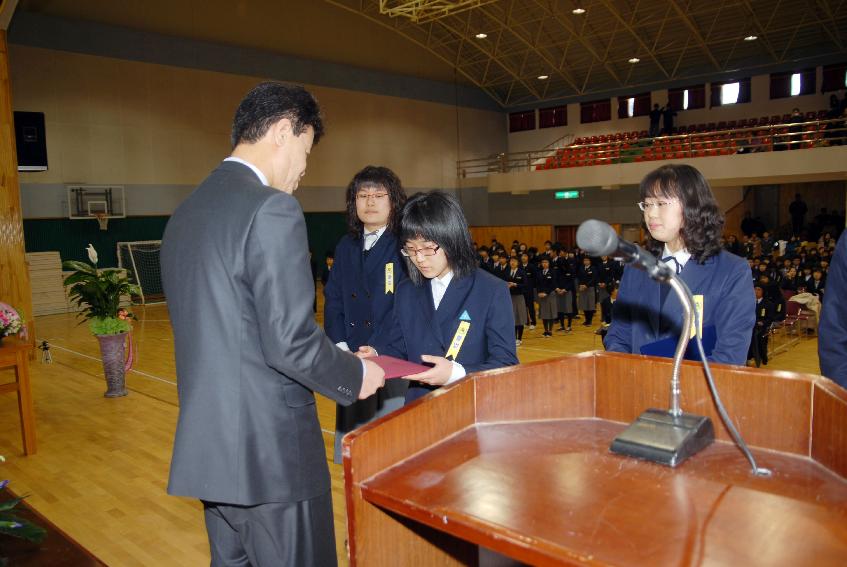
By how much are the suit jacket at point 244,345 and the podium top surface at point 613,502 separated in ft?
1.19

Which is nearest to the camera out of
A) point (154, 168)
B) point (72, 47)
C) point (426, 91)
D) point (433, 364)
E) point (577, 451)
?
point (577, 451)

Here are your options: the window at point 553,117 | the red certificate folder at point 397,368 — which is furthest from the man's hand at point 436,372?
the window at point 553,117

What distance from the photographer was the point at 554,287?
10.1m

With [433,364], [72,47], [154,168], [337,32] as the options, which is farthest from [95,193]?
[433,364]

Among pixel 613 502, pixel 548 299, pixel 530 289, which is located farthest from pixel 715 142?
pixel 613 502

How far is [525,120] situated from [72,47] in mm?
13590

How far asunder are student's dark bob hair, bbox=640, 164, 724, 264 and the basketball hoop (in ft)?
45.1

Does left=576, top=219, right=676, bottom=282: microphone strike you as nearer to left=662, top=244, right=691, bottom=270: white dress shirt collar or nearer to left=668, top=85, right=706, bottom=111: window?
left=662, top=244, right=691, bottom=270: white dress shirt collar

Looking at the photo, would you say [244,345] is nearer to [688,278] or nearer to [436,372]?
[436,372]

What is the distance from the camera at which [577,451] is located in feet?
4.15

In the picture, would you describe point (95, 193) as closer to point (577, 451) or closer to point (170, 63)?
point (170, 63)

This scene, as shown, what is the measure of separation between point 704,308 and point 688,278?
0.11 meters

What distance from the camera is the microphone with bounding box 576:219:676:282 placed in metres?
1.11

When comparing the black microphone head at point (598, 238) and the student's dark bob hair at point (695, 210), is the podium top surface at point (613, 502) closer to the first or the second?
the black microphone head at point (598, 238)
